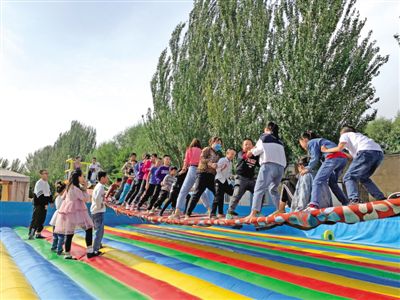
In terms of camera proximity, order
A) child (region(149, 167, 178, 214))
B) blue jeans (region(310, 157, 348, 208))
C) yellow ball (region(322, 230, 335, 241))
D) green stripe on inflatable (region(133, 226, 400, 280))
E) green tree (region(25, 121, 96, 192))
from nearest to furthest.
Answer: green stripe on inflatable (region(133, 226, 400, 280)), blue jeans (region(310, 157, 348, 208)), yellow ball (region(322, 230, 335, 241)), child (region(149, 167, 178, 214)), green tree (region(25, 121, 96, 192))

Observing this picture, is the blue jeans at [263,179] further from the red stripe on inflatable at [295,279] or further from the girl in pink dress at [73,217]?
the girl in pink dress at [73,217]

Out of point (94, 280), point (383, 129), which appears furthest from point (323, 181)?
point (383, 129)

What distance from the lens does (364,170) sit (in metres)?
4.57

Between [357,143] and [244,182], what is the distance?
6.71 feet

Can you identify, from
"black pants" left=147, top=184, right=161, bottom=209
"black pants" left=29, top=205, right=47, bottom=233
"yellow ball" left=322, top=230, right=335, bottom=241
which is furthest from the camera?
"black pants" left=147, top=184, right=161, bottom=209

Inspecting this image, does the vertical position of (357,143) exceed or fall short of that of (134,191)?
it exceeds it

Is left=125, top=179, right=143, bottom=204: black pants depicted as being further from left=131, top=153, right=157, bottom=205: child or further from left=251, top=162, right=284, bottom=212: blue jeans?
left=251, top=162, right=284, bottom=212: blue jeans

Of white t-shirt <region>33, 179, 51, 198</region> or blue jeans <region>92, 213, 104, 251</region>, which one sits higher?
white t-shirt <region>33, 179, 51, 198</region>

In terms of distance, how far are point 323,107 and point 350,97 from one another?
1.15 meters

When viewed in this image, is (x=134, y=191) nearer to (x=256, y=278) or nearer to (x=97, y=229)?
(x=97, y=229)

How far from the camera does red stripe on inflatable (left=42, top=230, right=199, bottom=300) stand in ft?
11.0

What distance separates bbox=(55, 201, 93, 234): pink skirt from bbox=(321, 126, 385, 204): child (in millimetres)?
3930

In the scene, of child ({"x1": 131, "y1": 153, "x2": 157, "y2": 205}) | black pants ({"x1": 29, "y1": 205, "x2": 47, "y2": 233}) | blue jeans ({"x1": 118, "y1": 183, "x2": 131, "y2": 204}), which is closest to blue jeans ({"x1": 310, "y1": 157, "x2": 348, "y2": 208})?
child ({"x1": 131, "y1": 153, "x2": 157, "y2": 205})

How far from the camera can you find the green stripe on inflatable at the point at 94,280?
11.7 ft
